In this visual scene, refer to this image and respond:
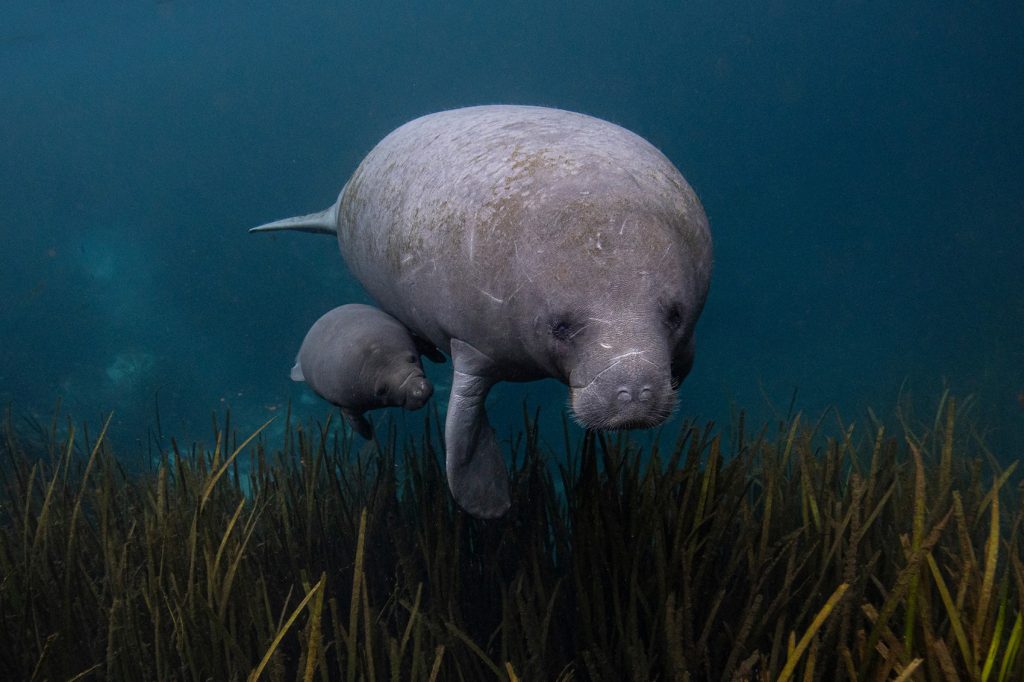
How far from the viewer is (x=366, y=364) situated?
3947mm

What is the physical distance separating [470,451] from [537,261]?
135 centimetres

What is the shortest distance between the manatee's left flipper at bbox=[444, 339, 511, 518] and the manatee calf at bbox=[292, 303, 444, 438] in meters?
0.39

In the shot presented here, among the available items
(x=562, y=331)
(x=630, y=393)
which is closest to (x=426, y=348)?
(x=562, y=331)

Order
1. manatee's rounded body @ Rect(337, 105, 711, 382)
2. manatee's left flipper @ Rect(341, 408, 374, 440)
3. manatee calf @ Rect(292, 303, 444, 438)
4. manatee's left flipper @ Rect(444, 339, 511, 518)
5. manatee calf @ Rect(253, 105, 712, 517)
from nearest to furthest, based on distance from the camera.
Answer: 1. manatee calf @ Rect(253, 105, 712, 517)
2. manatee's rounded body @ Rect(337, 105, 711, 382)
3. manatee's left flipper @ Rect(444, 339, 511, 518)
4. manatee calf @ Rect(292, 303, 444, 438)
5. manatee's left flipper @ Rect(341, 408, 374, 440)

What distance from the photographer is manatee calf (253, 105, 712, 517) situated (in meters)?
2.41

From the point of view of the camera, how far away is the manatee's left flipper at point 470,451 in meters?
3.38

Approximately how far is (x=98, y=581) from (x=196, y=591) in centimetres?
126

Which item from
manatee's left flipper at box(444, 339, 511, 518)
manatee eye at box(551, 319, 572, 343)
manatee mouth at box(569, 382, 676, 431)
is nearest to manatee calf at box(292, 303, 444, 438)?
manatee's left flipper at box(444, 339, 511, 518)

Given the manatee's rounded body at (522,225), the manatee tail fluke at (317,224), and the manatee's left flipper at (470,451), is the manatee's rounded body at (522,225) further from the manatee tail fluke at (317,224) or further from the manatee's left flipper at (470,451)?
the manatee tail fluke at (317,224)

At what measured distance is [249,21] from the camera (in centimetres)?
5175

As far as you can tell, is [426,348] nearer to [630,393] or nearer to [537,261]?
[537,261]

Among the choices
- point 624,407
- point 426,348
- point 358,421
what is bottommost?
point 358,421

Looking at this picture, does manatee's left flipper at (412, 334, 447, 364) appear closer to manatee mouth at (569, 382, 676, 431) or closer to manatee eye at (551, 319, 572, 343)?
manatee eye at (551, 319, 572, 343)

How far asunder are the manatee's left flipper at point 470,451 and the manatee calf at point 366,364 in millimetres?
392
